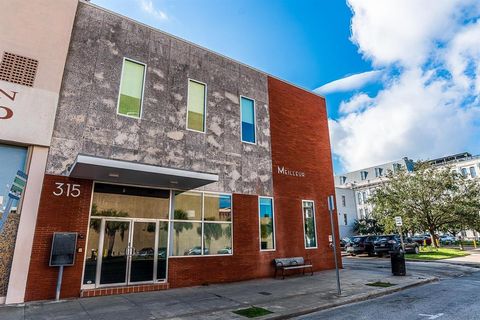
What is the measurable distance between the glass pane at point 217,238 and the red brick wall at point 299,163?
2.84 meters

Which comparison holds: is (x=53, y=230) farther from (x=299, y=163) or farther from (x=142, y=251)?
(x=299, y=163)

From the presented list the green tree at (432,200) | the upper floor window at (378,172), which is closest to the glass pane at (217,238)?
the green tree at (432,200)

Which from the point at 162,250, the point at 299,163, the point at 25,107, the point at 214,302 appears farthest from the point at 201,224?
the point at 25,107

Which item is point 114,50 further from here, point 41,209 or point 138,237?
point 138,237

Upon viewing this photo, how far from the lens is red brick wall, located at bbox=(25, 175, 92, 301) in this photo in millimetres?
9031

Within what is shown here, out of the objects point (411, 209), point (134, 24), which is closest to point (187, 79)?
point (134, 24)

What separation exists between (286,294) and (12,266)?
27.6 ft

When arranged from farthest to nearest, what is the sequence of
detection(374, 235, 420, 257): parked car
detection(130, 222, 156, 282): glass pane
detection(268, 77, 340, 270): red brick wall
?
detection(374, 235, 420, 257): parked car → detection(268, 77, 340, 270): red brick wall → detection(130, 222, 156, 282): glass pane

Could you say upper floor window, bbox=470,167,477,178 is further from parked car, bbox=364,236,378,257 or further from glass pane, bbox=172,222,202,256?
glass pane, bbox=172,222,202,256

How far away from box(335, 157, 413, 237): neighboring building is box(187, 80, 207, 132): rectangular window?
44874mm

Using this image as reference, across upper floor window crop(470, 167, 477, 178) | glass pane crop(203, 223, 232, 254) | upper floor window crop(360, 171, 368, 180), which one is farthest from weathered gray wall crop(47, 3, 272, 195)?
upper floor window crop(360, 171, 368, 180)

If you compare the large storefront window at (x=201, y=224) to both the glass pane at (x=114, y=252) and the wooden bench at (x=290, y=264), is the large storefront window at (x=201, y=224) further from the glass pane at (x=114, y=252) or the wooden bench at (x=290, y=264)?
the wooden bench at (x=290, y=264)

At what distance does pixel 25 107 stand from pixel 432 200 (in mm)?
35010

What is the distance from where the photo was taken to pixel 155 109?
1229 centimetres
